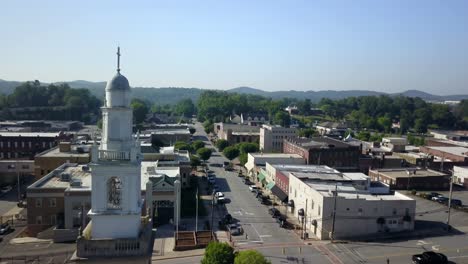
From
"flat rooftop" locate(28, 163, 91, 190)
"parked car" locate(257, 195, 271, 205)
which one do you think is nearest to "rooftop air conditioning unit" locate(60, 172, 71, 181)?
"flat rooftop" locate(28, 163, 91, 190)

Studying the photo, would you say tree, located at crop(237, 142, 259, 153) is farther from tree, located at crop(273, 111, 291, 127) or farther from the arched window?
the arched window

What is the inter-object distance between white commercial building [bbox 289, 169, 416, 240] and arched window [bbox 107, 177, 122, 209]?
22.1 metres

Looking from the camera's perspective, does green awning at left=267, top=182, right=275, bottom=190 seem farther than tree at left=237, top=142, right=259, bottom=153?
No

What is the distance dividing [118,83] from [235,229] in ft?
73.1

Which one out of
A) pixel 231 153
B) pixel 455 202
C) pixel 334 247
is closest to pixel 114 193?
pixel 334 247

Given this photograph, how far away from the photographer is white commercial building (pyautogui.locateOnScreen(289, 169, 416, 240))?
108 ft

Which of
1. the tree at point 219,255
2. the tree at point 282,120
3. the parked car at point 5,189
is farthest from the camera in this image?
the tree at point 282,120

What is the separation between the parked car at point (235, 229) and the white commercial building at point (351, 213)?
5.54 m

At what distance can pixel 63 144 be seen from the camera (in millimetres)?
46656

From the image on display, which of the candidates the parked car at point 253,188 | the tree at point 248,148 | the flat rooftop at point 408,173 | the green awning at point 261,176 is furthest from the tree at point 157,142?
the flat rooftop at point 408,173

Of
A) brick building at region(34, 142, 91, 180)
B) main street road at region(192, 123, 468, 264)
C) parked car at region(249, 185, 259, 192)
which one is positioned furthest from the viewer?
parked car at region(249, 185, 259, 192)

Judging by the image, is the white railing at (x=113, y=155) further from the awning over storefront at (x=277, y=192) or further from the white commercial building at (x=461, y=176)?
the white commercial building at (x=461, y=176)

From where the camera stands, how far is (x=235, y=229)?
33344mm

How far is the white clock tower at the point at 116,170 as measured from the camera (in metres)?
13.6
